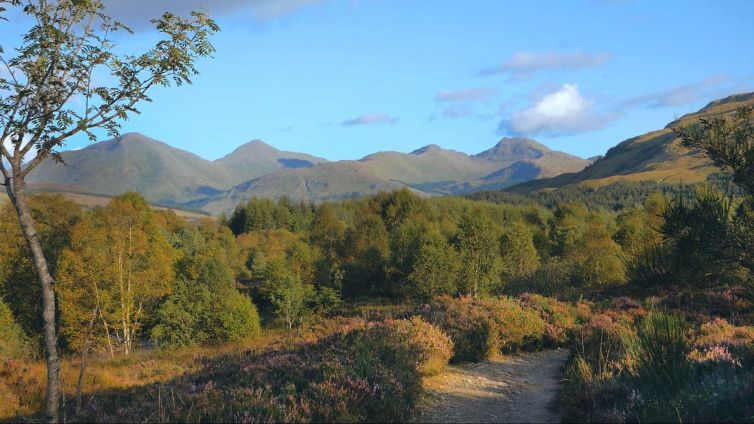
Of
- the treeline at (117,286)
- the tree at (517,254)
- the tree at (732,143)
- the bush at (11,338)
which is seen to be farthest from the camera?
the tree at (517,254)

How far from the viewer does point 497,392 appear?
35.9ft

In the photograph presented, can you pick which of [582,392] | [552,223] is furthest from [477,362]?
[552,223]

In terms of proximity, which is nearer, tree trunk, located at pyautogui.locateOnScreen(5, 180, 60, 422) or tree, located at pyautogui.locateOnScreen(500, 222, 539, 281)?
tree trunk, located at pyautogui.locateOnScreen(5, 180, 60, 422)

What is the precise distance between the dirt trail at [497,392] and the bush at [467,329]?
42cm

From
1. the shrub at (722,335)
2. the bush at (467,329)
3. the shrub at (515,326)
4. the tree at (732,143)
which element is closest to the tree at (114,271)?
the bush at (467,329)

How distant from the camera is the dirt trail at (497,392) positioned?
916cm

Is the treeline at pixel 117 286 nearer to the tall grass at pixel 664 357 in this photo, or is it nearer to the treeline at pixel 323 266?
the treeline at pixel 323 266

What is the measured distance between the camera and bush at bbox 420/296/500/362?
545 inches

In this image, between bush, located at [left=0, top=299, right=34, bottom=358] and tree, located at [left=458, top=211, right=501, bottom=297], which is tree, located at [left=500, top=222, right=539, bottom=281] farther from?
bush, located at [left=0, top=299, right=34, bottom=358]

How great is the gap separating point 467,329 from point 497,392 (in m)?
3.67

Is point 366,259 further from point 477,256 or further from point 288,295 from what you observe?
point 288,295

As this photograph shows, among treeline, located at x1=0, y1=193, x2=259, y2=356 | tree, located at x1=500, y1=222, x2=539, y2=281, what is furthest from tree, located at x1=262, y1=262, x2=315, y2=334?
tree, located at x1=500, y1=222, x2=539, y2=281

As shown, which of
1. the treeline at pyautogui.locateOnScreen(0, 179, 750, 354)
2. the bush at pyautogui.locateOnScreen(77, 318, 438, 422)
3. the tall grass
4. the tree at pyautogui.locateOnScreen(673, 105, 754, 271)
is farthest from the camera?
the treeline at pyautogui.locateOnScreen(0, 179, 750, 354)

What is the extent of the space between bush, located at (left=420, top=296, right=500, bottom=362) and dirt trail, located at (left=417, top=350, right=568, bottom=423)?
418 mm
